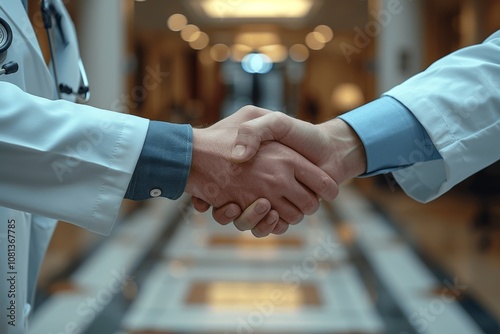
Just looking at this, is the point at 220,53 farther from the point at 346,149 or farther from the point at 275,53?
the point at 346,149

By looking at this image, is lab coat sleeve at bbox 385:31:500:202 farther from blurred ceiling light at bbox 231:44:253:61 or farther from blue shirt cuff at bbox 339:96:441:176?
blurred ceiling light at bbox 231:44:253:61

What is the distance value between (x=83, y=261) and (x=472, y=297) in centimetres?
314

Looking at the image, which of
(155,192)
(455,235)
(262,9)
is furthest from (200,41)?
(155,192)

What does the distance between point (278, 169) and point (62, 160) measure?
2.09 ft

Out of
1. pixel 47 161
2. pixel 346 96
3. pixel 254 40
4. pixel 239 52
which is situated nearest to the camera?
pixel 47 161

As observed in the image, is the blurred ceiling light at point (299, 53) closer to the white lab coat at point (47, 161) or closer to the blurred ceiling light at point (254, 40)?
the blurred ceiling light at point (254, 40)

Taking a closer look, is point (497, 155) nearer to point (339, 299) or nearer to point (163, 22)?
point (339, 299)

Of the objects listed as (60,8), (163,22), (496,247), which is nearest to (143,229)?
(496,247)

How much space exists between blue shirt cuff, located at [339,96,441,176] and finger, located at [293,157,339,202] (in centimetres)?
10

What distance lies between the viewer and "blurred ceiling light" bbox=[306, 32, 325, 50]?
18.9 metres

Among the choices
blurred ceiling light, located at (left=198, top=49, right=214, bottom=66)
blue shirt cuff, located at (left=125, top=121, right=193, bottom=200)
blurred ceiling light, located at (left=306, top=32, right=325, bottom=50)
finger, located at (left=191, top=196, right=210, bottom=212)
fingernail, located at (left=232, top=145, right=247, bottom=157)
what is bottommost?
blurred ceiling light, located at (left=198, top=49, right=214, bottom=66)

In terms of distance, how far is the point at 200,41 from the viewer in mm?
21281

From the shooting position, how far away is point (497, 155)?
1492mm

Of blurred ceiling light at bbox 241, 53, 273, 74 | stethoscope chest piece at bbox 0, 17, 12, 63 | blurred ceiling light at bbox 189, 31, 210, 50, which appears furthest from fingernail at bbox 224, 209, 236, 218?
blurred ceiling light at bbox 241, 53, 273, 74
